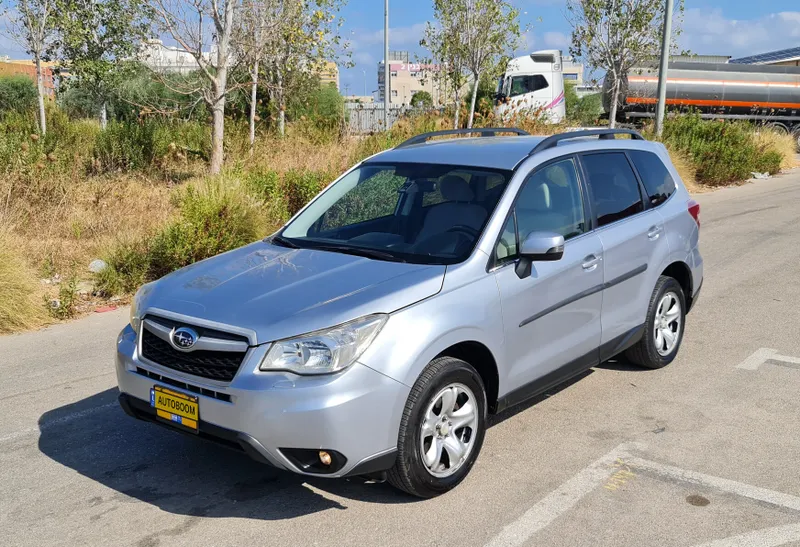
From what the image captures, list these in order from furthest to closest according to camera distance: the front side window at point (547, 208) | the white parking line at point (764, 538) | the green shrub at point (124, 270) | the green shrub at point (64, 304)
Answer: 1. the green shrub at point (124, 270)
2. the green shrub at point (64, 304)
3. the front side window at point (547, 208)
4. the white parking line at point (764, 538)

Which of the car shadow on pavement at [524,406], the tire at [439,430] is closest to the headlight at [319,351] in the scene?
the tire at [439,430]

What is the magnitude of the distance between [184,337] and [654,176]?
3874 mm

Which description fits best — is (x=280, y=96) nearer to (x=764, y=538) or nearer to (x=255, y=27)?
(x=255, y=27)

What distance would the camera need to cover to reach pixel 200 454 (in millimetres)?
4734

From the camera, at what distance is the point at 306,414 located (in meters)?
3.60

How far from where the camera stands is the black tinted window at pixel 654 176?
19.6 ft

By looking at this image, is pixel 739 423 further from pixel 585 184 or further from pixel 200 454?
pixel 200 454

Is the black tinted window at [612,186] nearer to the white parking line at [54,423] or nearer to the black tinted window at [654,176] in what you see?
the black tinted window at [654,176]

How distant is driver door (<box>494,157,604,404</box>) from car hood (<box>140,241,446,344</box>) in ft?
1.89

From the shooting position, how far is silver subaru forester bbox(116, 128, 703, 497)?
3.69 metres

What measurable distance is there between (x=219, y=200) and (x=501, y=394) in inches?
236

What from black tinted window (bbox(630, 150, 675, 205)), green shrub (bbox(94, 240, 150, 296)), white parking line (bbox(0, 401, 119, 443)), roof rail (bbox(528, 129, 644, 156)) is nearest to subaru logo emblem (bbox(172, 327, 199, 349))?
white parking line (bbox(0, 401, 119, 443))

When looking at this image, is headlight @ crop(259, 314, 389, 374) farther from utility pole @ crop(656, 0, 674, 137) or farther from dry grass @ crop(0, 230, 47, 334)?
utility pole @ crop(656, 0, 674, 137)

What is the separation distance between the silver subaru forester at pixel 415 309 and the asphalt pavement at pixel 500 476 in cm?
31
